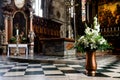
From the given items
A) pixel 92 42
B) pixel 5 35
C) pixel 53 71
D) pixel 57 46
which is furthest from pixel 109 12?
pixel 92 42

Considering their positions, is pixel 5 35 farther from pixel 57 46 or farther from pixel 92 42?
pixel 92 42

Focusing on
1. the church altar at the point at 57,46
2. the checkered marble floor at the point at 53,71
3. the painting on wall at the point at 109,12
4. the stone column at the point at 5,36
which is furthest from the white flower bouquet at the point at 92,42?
the painting on wall at the point at 109,12

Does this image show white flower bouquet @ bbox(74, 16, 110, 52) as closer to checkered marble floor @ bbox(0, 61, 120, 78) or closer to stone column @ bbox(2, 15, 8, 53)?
checkered marble floor @ bbox(0, 61, 120, 78)

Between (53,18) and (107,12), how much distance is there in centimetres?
524

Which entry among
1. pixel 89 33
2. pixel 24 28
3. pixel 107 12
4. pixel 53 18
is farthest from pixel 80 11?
pixel 89 33

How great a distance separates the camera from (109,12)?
78.9 feet

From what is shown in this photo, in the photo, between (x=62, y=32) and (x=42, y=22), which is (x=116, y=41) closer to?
(x=62, y=32)

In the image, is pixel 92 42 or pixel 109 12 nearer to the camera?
pixel 92 42

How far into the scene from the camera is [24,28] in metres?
16.7

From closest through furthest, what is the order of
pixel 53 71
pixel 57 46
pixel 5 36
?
pixel 53 71 → pixel 57 46 → pixel 5 36

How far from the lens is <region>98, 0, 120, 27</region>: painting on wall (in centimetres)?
2353

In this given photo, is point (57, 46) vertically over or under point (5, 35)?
under

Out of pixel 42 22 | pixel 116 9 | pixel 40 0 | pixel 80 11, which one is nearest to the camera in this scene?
pixel 42 22

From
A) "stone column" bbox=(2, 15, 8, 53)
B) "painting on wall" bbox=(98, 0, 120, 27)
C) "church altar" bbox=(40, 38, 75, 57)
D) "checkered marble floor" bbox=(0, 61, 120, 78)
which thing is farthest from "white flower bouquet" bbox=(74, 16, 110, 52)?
"painting on wall" bbox=(98, 0, 120, 27)
